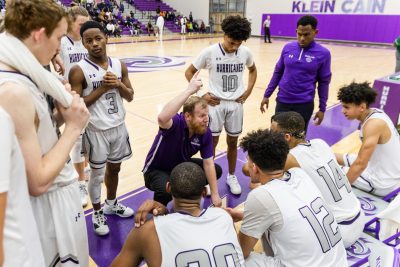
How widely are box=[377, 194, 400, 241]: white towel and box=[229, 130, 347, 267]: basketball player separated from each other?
714 mm

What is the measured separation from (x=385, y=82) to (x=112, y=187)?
4.38m

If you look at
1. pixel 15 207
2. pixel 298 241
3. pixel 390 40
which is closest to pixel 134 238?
pixel 15 207

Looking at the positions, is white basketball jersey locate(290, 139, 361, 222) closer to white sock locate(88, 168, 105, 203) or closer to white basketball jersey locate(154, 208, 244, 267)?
white basketball jersey locate(154, 208, 244, 267)

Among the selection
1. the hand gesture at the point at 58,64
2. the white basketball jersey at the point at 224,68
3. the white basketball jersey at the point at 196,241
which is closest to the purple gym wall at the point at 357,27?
the white basketball jersey at the point at 224,68

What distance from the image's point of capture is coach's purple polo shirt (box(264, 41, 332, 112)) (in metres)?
3.73

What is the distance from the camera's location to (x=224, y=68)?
357cm

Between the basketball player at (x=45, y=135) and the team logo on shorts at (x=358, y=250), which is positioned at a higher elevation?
the basketball player at (x=45, y=135)

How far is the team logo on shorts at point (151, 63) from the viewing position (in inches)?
438

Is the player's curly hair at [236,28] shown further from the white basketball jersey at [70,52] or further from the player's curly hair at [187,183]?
the player's curly hair at [187,183]

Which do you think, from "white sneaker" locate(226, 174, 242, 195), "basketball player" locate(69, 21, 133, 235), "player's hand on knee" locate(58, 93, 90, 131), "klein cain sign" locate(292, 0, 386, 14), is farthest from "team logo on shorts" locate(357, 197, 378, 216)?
"klein cain sign" locate(292, 0, 386, 14)

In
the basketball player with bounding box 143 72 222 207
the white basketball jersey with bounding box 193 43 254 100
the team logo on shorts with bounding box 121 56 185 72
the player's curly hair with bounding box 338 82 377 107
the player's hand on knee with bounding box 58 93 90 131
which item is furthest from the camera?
the team logo on shorts with bounding box 121 56 185 72

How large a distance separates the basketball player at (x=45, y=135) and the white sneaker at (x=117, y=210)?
5.05 feet

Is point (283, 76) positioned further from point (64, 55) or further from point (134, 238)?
point (134, 238)

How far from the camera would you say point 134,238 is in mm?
1604
